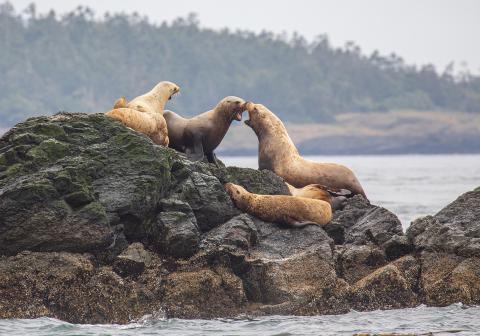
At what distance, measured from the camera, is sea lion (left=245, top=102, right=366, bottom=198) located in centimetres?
1288

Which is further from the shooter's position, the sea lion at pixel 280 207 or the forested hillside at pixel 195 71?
the forested hillside at pixel 195 71

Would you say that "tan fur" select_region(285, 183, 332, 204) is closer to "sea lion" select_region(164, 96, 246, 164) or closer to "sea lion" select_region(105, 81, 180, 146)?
"sea lion" select_region(164, 96, 246, 164)

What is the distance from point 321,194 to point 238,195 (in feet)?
4.98

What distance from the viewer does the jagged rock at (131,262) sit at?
896cm

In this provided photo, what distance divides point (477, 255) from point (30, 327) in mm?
4235

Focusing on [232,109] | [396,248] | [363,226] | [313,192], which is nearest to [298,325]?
[396,248]

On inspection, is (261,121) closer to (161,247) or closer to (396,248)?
(396,248)

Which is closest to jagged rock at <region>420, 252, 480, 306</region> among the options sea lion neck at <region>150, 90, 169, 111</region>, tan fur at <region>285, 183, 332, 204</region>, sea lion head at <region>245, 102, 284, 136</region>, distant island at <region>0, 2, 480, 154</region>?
tan fur at <region>285, 183, 332, 204</region>

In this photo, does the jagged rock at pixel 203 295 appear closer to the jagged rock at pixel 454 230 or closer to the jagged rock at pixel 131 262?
the jagged rock at pixel 131 262

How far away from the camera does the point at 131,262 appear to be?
8.98 metres

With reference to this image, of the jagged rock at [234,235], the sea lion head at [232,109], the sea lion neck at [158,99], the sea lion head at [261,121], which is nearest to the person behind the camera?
the jagged rock at [234,235]

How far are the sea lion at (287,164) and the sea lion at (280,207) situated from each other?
232cm

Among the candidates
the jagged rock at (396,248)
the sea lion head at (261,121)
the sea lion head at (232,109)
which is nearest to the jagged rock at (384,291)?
the jagged rock at (396,248)

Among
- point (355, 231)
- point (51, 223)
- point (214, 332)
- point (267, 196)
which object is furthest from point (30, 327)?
point (355, 231)
